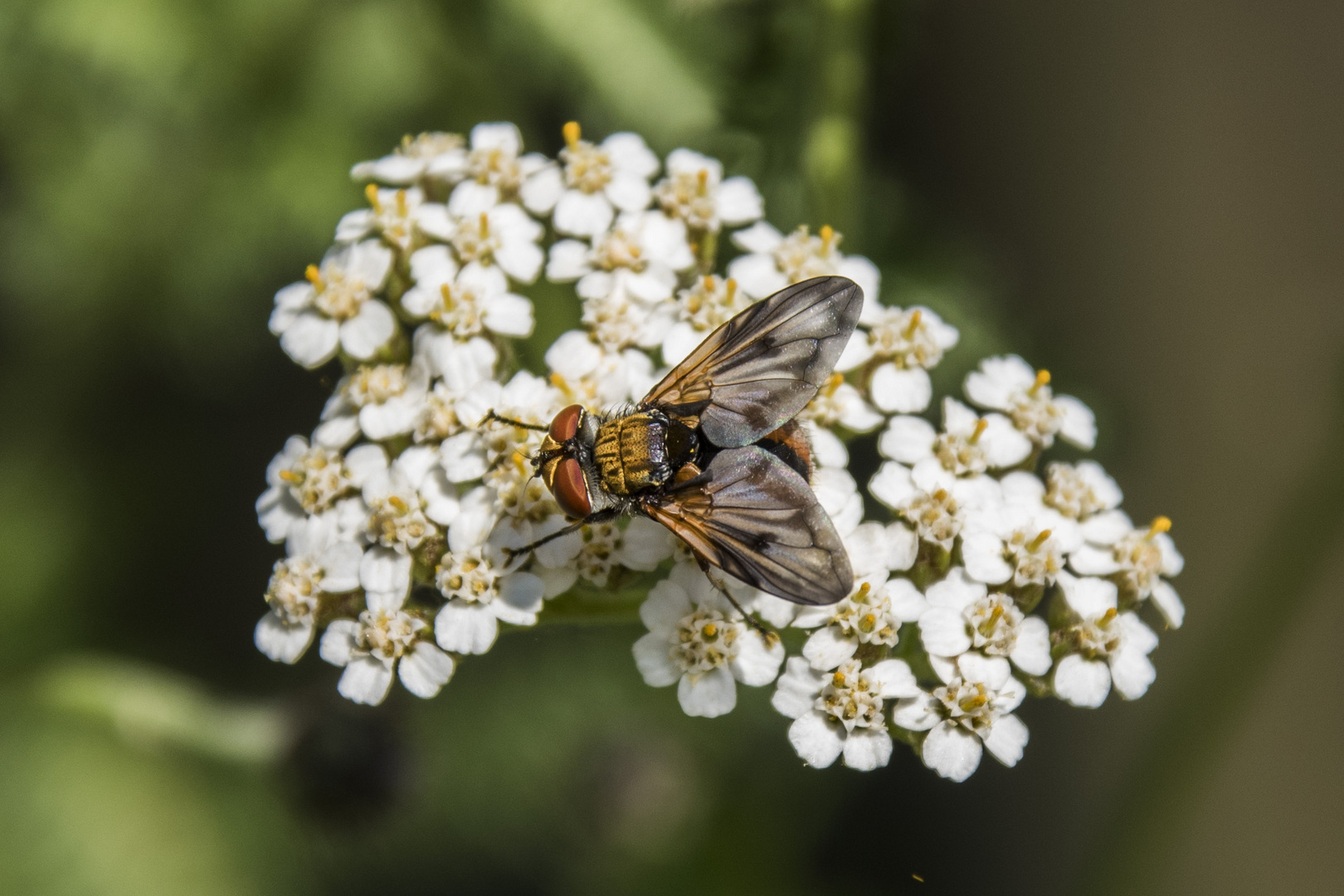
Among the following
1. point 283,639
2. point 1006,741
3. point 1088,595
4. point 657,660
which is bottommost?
point 283,639

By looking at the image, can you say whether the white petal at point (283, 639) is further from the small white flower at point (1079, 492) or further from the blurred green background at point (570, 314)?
the small white flower at point (1079, 492)

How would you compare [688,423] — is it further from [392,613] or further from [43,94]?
[43,94]

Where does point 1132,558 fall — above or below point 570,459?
above

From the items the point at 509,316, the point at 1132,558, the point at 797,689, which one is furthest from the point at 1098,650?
the point at 509,316

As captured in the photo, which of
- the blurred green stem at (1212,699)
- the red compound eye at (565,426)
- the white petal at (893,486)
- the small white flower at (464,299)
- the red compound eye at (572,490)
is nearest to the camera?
the red compound eye at (572,490)

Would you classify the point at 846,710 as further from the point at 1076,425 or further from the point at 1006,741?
the point at 1076,425

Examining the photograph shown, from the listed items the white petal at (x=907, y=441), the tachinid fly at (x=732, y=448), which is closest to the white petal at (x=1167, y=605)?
the white petal at (x=907, y=441)
